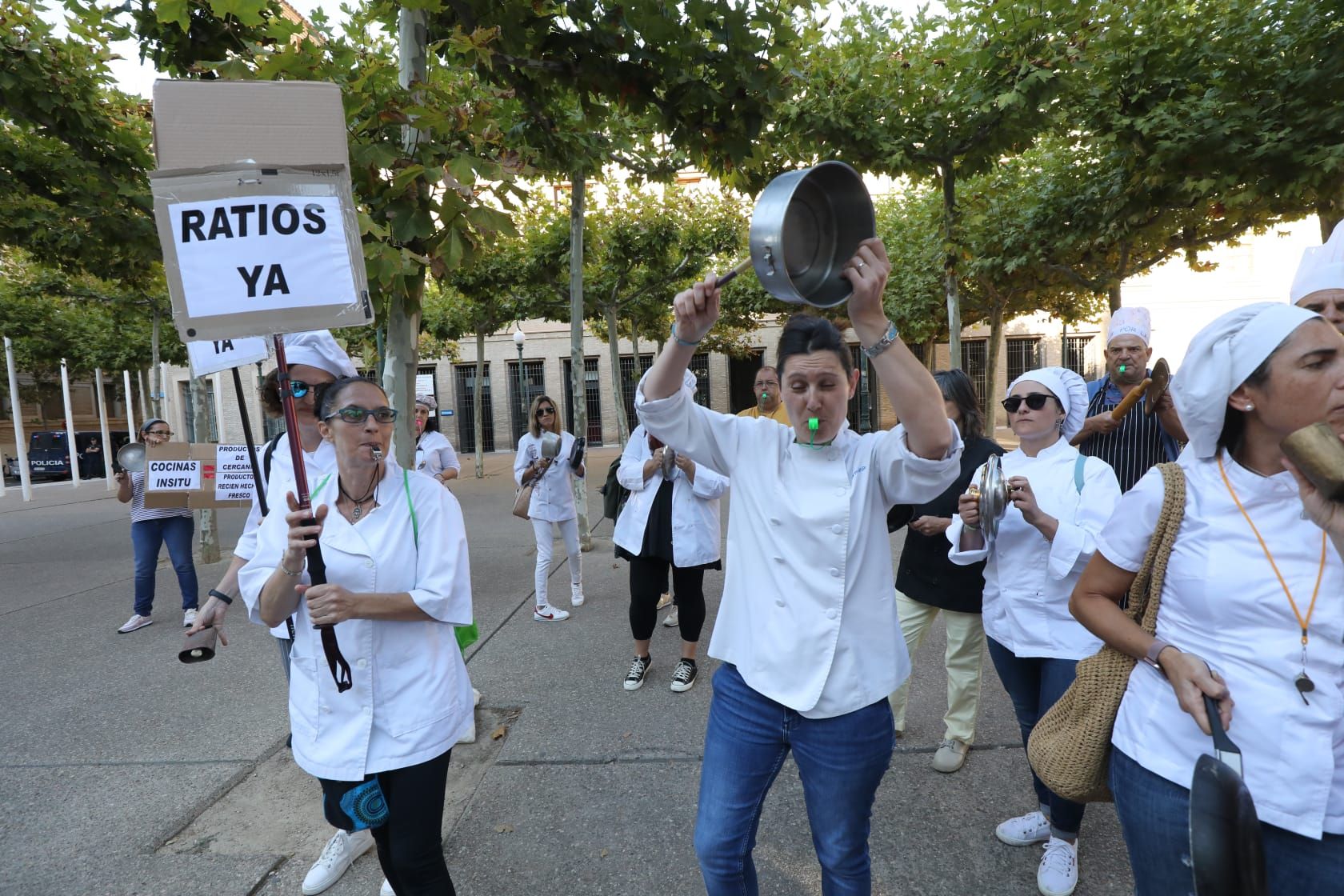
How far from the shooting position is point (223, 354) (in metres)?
3.33

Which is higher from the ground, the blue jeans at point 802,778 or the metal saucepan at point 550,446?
the metal saucepan at point 550,446

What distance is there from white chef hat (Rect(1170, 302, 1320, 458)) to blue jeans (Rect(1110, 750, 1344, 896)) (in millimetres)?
708

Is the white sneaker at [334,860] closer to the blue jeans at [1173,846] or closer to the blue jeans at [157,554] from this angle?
the blue jeans at [1173,846]

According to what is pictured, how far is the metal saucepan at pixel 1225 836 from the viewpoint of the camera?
1.27 metres

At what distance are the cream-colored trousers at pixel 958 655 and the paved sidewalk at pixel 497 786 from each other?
226 millimetres

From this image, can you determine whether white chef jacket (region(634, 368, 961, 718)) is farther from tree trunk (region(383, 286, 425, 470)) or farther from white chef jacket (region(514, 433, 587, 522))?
white chef jacket (region(514, 433, 587, 522))

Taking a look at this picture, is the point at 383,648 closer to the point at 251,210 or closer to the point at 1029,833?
the point at 251,210

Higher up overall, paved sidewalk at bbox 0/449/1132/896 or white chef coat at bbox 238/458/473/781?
white chef coat at bbox 238/458/473/781

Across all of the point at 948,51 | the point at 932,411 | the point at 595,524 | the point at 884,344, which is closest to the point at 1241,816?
the point at 932,411

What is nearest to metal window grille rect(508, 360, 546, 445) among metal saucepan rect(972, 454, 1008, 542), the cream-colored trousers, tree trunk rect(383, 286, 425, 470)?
tree trunk rect(383, 286, 425, 470)

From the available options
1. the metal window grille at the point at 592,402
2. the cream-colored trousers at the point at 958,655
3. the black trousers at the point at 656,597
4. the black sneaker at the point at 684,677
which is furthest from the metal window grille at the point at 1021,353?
the cream-colored trousers at the point at 958,655

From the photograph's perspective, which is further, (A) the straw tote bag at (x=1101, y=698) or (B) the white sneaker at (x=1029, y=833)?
(B) the white sneaker at (x=1029, y=833)

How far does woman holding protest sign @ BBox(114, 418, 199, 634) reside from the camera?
19.5ft

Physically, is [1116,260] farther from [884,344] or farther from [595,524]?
[884,344]
